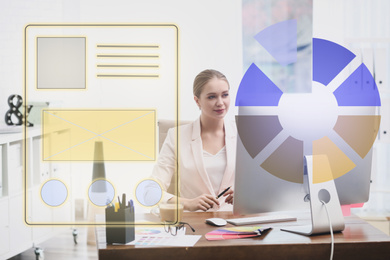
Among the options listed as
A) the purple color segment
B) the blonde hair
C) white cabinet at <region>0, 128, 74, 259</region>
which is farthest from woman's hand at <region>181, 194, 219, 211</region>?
the purple color segment

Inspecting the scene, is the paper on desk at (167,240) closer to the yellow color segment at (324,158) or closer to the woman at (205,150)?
the yellow color segment at (324,158)

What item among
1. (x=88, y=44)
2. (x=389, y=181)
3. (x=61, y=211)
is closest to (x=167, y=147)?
(x=88, y=44)

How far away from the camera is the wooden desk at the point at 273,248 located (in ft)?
4.21

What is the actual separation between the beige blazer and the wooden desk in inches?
26.2

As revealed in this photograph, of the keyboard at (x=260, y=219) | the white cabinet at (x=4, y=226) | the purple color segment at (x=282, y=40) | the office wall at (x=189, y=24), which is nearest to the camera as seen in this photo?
the keyboard at (x=260, y=219)

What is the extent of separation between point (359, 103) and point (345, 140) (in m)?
0.12

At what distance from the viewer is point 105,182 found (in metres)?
1.22

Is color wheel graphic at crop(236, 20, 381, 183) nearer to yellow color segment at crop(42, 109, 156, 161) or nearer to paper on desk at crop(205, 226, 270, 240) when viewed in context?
paper on desk at crop(205, 226, 270, 240)

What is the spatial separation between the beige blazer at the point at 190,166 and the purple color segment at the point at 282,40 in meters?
1.95

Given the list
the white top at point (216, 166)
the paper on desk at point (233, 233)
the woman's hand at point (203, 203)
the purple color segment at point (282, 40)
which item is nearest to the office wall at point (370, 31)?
the purple color segment at point (282, 40)

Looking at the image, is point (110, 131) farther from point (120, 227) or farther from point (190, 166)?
point (190, 166)

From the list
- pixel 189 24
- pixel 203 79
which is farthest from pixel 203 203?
pixel 189 24

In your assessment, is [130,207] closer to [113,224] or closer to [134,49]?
[113,224]

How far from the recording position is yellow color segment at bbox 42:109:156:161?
111cm
